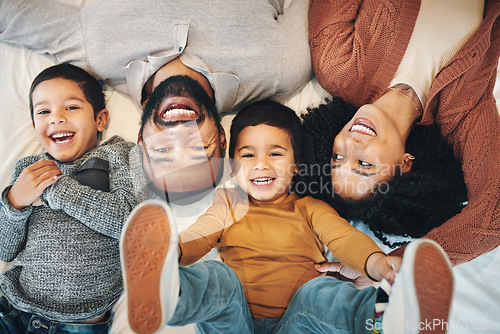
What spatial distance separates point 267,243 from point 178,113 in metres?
0.31

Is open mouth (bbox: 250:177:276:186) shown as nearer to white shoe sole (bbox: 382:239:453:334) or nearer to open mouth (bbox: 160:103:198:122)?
open mouth (bbox: 160:103:198:122)

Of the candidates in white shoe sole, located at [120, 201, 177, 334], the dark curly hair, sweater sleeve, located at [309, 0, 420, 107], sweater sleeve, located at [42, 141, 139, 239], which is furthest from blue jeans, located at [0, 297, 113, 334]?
sweater sleeve, located at [309, 0, 420, 107]

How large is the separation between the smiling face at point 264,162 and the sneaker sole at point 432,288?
1.00 ft

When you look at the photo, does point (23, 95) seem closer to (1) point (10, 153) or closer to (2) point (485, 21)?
(1) point (10, 153)

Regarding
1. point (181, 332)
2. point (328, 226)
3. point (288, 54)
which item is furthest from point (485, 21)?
point (181, 332)

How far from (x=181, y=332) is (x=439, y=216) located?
58 centimetres

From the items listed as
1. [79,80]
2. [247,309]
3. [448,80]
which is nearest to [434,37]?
[448,80]

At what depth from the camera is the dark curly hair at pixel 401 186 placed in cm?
70

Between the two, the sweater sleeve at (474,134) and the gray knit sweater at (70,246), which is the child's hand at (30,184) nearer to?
the gray knit sweater at (70,246)

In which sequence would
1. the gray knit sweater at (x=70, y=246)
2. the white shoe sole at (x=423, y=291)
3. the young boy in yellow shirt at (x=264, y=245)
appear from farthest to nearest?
the gray knit sweater at (x=70, y=246), the young boy in yellow shirt at (x=264, y=245), the white shoe sole at (x=423, y=291)

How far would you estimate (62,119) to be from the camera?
744 millimetres

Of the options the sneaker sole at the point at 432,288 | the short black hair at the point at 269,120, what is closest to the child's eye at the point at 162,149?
the short black hair at the point at 269,120

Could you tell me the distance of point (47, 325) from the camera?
2.28 feet

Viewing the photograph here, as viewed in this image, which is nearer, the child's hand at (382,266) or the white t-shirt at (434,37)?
the child's hand at (382,266)
